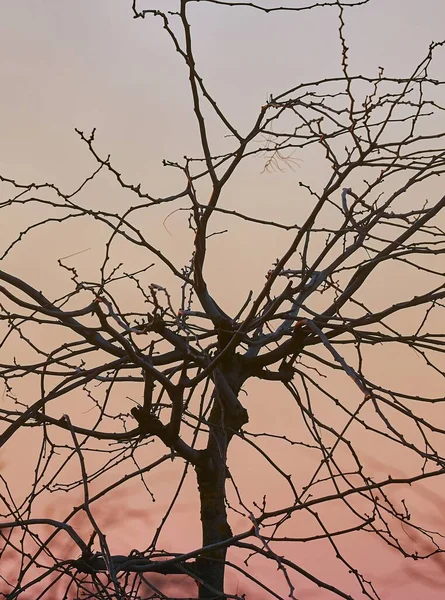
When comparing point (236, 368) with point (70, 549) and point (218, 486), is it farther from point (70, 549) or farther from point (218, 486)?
point (70, 549)

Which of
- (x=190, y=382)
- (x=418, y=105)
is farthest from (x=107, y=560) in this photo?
(x=418, y=105)

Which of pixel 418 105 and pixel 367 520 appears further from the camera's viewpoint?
pixel 418 105

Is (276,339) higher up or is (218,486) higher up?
(276,339)

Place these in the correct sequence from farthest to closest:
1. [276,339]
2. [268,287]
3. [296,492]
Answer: [276,339] < [296,492] < [268,287]

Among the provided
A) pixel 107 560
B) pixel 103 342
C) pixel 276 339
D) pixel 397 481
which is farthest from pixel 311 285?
pixel 107 560

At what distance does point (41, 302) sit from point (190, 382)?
0.26 metres

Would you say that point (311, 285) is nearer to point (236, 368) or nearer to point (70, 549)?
point (236, 368)

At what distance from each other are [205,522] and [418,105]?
827 millimetres

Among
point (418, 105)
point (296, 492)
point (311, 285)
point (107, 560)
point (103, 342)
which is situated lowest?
point (107, 560)

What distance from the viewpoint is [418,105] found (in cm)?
124

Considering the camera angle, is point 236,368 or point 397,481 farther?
point 236,368

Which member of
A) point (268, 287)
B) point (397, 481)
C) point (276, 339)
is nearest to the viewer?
point (397, 481)

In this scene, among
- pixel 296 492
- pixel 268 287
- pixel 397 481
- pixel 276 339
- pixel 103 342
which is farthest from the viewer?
pixel 276 339

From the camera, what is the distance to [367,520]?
1067 millimetres
